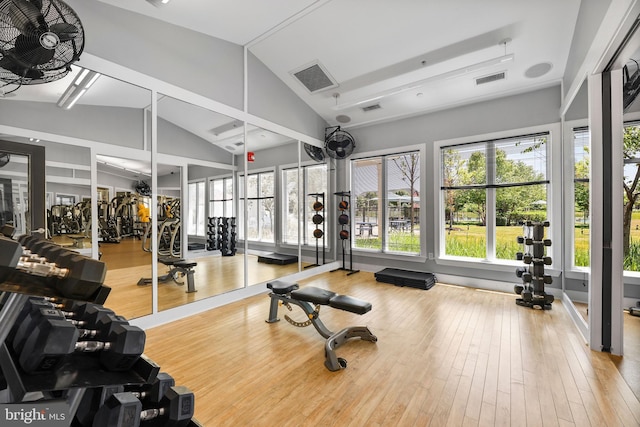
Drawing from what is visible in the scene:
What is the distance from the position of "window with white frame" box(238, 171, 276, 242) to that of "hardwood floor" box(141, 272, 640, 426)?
1.36 m

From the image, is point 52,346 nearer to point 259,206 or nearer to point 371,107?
point 259,206

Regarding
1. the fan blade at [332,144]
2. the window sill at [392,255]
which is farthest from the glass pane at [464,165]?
the fan blade at [332,144]

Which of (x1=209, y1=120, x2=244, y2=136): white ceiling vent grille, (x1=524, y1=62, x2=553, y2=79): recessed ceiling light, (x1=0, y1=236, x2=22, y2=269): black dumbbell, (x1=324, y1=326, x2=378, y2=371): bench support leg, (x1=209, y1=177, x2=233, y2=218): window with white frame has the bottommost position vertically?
(x1=324, y1=326, x2=378, y2=371): bench support leg

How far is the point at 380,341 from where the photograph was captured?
2719 mm

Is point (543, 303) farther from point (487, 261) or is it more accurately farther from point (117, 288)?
point (117, 288)

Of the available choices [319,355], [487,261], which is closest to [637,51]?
[487,261]

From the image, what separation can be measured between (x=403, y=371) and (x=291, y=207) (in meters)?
3.65

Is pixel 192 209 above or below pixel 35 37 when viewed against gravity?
below

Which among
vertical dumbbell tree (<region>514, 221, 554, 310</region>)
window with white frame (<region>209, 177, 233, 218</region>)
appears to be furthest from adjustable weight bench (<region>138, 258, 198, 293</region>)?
vertical dumbbell tree (<region>514, 221, 554, 310</region>)

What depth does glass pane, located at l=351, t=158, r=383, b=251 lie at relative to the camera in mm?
5730

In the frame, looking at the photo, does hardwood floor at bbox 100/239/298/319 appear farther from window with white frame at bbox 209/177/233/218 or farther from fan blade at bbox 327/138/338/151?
fan blade at bbox 327/138/338/151

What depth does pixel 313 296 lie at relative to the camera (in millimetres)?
2729

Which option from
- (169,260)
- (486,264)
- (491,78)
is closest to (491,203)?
(486,264)

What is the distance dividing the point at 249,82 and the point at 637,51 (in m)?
4.15
